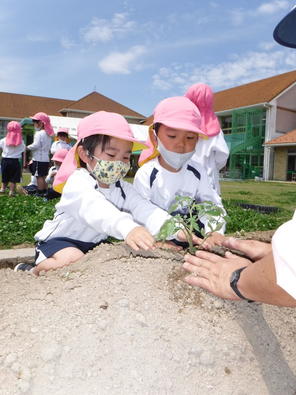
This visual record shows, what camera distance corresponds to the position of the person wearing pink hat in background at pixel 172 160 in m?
3.04

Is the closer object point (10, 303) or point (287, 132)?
point (10, 303)

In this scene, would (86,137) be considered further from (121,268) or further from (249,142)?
(249,142)

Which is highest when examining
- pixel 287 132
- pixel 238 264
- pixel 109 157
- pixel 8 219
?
pixel 287 132

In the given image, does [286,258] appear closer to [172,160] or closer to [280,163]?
[172,160]

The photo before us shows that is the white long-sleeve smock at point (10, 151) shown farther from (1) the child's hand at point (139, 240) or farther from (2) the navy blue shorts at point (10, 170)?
(1) the child's hand at point (139, 240)

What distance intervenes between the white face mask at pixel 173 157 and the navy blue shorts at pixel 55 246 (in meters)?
0.85

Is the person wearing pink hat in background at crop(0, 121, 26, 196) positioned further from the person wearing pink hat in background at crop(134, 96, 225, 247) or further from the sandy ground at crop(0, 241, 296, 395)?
the sandy ground at crop(0, 241, 296, 395)

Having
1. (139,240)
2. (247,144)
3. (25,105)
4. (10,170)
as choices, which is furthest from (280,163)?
(139,240)

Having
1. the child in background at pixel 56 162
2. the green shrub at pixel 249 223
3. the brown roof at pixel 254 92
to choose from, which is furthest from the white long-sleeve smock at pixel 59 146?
the brown roof at pixel 254 92

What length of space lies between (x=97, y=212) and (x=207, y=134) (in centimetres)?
213

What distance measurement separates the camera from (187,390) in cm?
146

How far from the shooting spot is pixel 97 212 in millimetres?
2475

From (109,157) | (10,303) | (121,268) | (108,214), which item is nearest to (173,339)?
(121,268)

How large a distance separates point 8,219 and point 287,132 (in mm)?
27165
